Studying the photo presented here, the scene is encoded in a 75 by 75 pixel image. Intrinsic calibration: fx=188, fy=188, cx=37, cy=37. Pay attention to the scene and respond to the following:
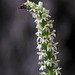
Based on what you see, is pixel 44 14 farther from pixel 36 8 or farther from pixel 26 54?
pixel 26 54

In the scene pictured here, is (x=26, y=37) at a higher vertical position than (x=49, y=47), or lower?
higher

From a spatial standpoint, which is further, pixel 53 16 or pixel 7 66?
pixel 7 66

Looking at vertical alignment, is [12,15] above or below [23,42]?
above

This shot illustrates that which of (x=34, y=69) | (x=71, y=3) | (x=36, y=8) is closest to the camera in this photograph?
(x=36, y=8)

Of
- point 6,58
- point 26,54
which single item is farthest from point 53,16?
point 6,58

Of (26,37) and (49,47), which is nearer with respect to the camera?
(49,47)

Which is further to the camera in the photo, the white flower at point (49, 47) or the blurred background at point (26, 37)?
the blurred background at point (26, 37)

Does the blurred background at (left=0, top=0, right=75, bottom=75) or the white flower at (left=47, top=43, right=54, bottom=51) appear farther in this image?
the blurred background at (left=0, top=0, right=75, bottom=75)

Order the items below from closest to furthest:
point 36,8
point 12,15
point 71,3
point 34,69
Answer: point 36,8 → point 71,3 → point 34,69 → point 12,15
